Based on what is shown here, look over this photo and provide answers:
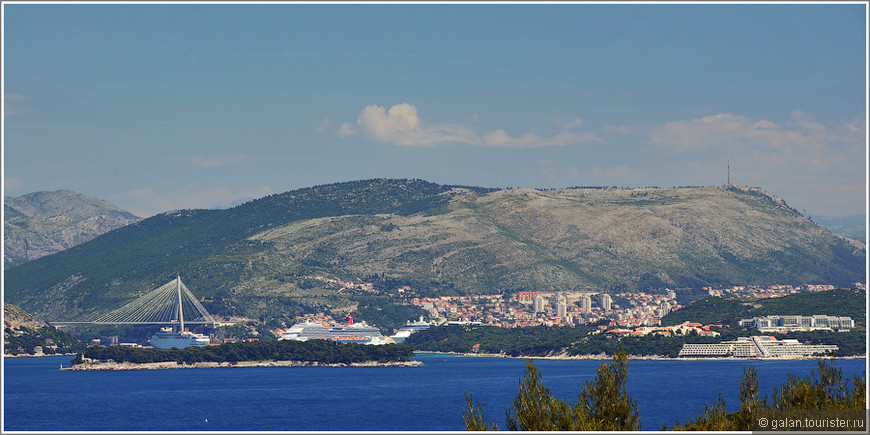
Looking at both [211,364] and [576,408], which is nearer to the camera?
[576,408]

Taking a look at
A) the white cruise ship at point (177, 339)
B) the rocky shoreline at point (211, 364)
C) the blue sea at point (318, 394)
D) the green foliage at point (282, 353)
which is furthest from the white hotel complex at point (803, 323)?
the white cruise ship at point (177, 339)

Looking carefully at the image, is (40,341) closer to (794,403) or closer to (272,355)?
(272,355)

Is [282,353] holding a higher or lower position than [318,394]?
lower

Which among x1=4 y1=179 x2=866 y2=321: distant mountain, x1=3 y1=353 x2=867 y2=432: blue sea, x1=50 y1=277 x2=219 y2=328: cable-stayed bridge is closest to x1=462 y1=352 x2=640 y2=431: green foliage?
x1=3 y1=353 x2=867 y2=432: blue sea

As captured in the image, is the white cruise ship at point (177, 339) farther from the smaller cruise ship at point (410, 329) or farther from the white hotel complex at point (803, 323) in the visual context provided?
the white hotel complex at point (803, 323)

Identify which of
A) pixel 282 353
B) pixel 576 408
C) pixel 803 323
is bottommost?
pixel 282 353

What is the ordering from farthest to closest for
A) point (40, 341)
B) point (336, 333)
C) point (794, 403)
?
point (336, 333)
point (40, 341)
point (794, 403)

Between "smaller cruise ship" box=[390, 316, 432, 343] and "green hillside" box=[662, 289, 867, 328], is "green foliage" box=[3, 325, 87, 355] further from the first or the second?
"green hillside" box=[662, 289, 867, 328]

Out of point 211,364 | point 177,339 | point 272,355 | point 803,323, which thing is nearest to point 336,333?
point 177,339
